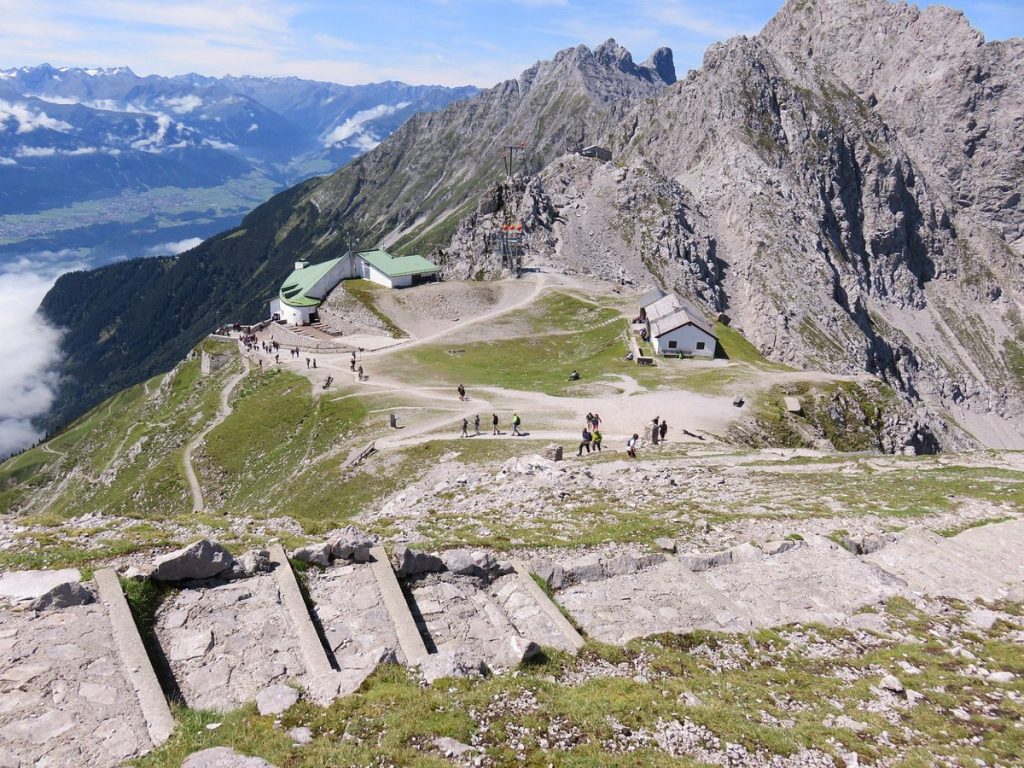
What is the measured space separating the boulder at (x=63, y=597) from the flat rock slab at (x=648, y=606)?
524 inches

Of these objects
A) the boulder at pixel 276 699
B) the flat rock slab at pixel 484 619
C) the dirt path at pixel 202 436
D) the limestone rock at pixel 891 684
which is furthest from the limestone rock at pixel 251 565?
the dirt path at pixel 202 436

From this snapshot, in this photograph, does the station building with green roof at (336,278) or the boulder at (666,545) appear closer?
the boulder at (666,545)

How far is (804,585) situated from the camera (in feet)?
70.2

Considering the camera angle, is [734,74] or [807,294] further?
[734,74]

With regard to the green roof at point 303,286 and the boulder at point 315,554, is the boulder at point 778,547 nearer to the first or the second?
the boulder at point 315,554

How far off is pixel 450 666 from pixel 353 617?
403 centimetres

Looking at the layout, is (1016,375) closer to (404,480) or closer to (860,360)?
(860,360)

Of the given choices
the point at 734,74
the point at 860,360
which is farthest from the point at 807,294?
the point at 734,74

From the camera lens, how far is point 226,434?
70.3 meters

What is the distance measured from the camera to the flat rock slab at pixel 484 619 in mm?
16938

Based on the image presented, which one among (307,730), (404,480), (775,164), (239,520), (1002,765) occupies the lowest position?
(404,480)

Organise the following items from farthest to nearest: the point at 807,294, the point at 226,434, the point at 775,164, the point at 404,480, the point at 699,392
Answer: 1. the point at 775,164
2. the point at 807,294
3. the point at 226,434
4. the point at 699,392
5. the point at 404,480

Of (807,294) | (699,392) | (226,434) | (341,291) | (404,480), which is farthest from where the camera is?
(807,294)

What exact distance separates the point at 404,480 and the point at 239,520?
60.6ft
